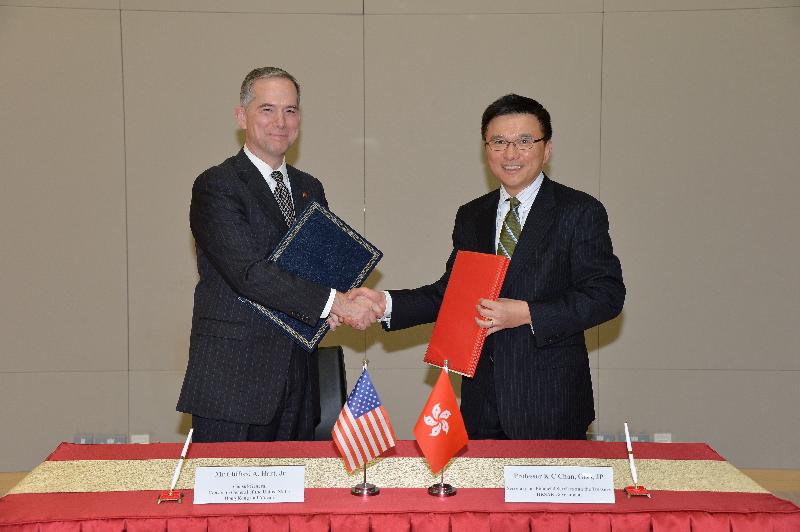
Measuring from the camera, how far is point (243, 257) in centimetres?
283

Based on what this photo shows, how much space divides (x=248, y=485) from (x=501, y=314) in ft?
3.48

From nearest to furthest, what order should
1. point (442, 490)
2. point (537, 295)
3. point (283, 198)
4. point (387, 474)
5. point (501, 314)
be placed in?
point (442, 490)
point (387, 474)
point (501, 314)
point (537, 295)
point (283, 198)

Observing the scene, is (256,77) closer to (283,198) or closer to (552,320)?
(283,198)

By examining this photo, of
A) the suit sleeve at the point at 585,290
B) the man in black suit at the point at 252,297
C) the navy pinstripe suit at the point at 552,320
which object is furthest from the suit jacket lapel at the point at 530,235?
the man in black suit at the point at 252,297

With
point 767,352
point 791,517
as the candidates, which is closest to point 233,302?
point 791,517

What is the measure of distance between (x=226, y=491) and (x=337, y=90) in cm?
377

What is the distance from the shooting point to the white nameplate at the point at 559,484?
1.85 m

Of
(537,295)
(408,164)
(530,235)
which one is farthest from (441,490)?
(408,164)

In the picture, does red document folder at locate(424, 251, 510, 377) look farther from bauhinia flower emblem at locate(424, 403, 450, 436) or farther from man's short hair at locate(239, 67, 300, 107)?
man's short hair at locate(239, 67, 300, 107)

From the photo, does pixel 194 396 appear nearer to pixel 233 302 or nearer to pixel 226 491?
pixel 233 302

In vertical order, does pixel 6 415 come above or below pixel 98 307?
below

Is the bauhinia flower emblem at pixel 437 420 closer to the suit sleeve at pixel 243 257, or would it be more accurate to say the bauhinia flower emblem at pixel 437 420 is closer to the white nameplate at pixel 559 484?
the white nameplate at pixel 559 484

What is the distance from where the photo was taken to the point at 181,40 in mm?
5086

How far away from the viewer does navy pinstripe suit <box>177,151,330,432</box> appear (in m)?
2.77
